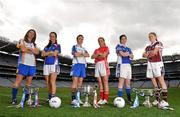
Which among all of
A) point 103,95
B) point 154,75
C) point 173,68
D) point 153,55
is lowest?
point 103,95

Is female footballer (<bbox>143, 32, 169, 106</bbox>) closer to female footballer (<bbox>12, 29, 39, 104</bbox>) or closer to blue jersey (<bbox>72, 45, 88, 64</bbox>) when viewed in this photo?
blue jersey (<bbox>72, 45, 88, 64</bbox>)

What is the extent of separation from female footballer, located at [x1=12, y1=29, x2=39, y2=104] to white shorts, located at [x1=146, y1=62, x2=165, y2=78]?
3.72m

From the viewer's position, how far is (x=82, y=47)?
9.89 m

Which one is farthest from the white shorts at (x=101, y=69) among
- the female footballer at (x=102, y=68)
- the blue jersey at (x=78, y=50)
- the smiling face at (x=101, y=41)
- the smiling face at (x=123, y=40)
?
the smiling face at (x=123, y=40)

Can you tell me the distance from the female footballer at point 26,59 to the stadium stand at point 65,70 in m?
36.0

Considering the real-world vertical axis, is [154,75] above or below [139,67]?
below

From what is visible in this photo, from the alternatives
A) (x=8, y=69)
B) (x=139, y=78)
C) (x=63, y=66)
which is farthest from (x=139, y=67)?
(x=8, y=69)

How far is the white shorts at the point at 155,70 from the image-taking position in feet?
29.4

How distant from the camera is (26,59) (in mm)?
9125

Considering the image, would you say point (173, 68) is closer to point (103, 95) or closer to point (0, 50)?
point (0, 50)

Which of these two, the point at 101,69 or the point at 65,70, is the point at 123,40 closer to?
the point at 101,69

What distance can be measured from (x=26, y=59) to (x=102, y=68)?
100 inches

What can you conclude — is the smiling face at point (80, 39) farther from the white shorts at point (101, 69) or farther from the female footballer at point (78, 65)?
the white shorts at point (101, 69)

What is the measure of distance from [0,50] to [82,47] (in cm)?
4220
